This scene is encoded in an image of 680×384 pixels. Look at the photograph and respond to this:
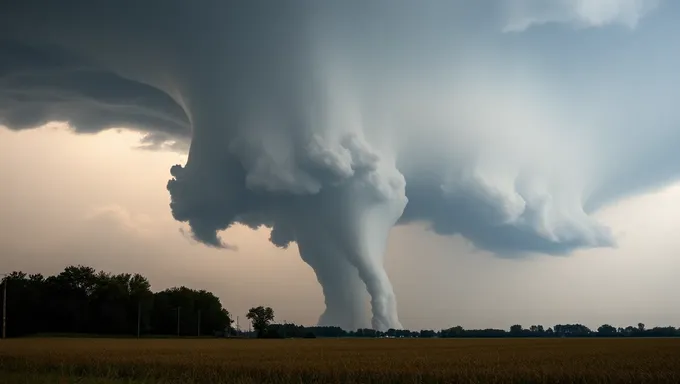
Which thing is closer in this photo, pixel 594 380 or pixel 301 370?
pixel 594 380

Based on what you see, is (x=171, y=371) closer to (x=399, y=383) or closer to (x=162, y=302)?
(x=399, y=383)

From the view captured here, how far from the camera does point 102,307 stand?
491ft

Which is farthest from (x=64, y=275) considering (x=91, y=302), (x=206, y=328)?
(x=206, y=328)

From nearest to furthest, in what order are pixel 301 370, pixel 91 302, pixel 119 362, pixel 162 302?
pixel 301 370, pixel 119 362, pixel 91 302, pixel 162 302

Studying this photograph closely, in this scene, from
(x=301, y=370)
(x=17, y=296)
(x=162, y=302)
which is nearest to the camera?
(x=301, y=370)

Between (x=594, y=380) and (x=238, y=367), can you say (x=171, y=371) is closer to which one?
(x=238, y=367)

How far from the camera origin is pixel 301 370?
973 inches

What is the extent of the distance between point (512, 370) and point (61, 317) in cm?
13940

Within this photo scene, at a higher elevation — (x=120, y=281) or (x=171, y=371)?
(x=120, y=281)

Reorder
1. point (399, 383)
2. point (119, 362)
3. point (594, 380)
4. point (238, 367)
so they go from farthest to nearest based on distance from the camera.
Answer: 1. point (119, 362)
2. point (238, 367)
3. point (399, 383)
4. point (594, 380)

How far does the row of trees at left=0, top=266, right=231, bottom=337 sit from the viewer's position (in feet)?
463

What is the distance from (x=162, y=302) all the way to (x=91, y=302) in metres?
21.1

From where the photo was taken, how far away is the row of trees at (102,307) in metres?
141

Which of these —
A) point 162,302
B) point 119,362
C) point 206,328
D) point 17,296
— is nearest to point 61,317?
point 17,296
